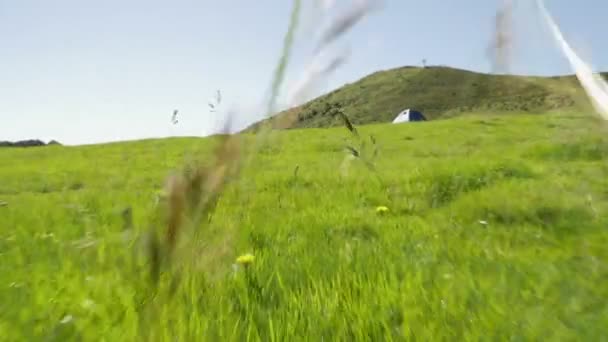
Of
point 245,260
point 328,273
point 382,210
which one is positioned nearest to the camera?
point 328,273

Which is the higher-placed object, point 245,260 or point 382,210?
point 245,260

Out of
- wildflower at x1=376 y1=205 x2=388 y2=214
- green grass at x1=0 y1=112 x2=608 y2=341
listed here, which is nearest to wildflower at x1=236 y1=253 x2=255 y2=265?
green grass at x1=0 y1=112 x2=608 y2=341

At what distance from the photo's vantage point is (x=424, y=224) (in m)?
4.57

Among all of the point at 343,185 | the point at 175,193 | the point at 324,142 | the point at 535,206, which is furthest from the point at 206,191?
the point at 324,142

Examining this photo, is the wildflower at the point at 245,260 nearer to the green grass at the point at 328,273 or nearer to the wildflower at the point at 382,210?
the green grass at the point at 328,273

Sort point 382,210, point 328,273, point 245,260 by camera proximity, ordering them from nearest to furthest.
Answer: point 328,273, point 245,260, point 382,210

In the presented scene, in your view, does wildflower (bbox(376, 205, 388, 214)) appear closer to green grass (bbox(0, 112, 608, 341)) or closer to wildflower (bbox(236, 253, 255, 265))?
green grass (bbox(0, 112, 608, 341))

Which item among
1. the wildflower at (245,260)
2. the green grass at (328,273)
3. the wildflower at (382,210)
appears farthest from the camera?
the wildflower at (382,210)

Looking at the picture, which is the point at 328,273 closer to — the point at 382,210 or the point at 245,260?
the point at 245,260

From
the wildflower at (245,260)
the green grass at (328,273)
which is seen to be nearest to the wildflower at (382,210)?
the green grass at (328,273)

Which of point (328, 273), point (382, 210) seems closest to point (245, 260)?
point (328, 273)

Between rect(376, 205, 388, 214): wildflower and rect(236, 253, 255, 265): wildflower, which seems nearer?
rect(236, 253, 255, 265): wildflower

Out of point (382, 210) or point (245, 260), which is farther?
point (382, 210)

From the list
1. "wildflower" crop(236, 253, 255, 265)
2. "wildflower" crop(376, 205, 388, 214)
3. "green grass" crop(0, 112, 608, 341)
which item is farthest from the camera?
"wildflower" crop(376, 205, 388, 214)
